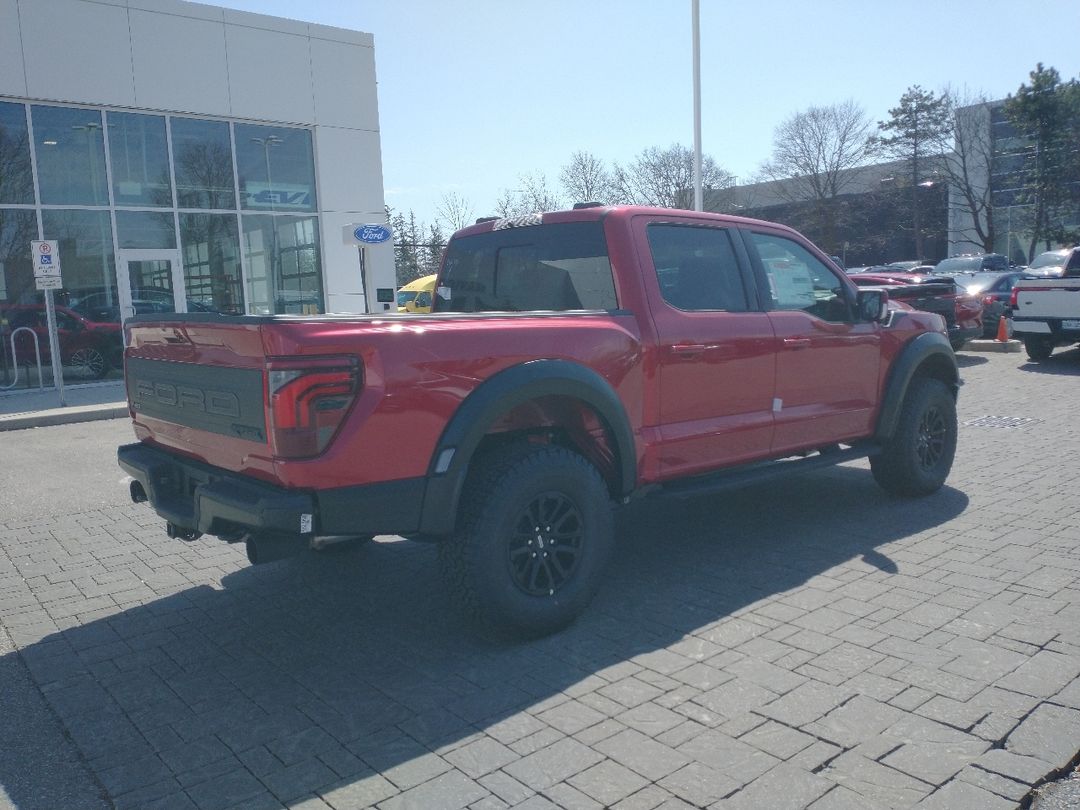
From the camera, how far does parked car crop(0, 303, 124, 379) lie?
15445 mm

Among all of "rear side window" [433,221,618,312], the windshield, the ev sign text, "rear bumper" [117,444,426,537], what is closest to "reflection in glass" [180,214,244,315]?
the ev sign text

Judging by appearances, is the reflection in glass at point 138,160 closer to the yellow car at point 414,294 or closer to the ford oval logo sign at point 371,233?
the ford oval logo sign at point 371,233

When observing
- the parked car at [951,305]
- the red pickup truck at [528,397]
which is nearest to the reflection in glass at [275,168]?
the parked car at [951,305]

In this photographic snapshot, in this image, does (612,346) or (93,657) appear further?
(612,346)

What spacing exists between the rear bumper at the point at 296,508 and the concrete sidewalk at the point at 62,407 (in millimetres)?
9669

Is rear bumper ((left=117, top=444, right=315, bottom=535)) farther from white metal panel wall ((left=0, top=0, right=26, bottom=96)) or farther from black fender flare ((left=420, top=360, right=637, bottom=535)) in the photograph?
white metal panel wall ((left=0, top=0, right=26, bottom=96))

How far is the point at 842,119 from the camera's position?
54469mm

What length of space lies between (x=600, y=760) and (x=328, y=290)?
16747mm

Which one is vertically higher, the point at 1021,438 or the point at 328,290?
the point at 328,290

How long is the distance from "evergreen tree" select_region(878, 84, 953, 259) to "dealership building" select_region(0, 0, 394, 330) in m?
41.2

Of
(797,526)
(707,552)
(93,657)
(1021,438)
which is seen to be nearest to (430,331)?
(93,657)

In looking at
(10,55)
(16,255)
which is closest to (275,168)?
(10,55)

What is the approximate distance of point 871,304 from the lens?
19.0 feet

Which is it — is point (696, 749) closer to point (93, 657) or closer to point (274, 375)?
point (274, 375)
